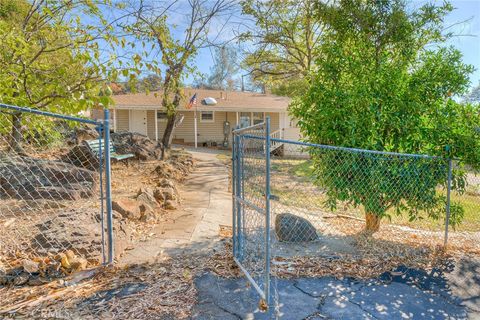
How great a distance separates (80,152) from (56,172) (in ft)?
10.4

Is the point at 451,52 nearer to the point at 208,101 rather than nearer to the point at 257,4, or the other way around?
the point at 257,4

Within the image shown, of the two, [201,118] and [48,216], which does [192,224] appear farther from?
[201,118]

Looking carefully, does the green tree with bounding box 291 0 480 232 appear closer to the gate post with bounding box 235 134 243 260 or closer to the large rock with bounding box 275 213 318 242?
the large rock with bounding box 275 213 318 242

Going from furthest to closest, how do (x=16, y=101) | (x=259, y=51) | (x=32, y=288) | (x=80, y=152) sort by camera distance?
(x=259, y=51) → (x=80, y=152) → (x=16, y=101) → (x=32, y=288)

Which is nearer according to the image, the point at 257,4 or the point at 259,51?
the point at 257,4

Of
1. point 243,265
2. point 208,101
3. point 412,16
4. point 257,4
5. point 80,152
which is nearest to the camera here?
point 243,265

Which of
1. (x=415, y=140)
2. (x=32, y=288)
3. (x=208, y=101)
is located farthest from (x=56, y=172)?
(x=208, y=101)

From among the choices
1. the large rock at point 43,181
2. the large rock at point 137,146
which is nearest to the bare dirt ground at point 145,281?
the large rock at point 43,181

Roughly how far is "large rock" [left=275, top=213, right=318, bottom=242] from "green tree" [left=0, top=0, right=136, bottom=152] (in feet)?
10.2

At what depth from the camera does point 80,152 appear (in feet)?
32.0

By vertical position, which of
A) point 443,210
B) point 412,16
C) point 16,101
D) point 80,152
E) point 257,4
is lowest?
point 443,210

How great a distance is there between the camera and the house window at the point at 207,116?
19556 millimetres

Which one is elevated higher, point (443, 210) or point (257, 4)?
point (257, 4)

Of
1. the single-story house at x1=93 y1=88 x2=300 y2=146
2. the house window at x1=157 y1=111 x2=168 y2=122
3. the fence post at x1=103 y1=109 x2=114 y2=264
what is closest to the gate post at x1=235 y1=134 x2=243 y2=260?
the fence post at x1=103 y1=109 x2=114 y2=264
